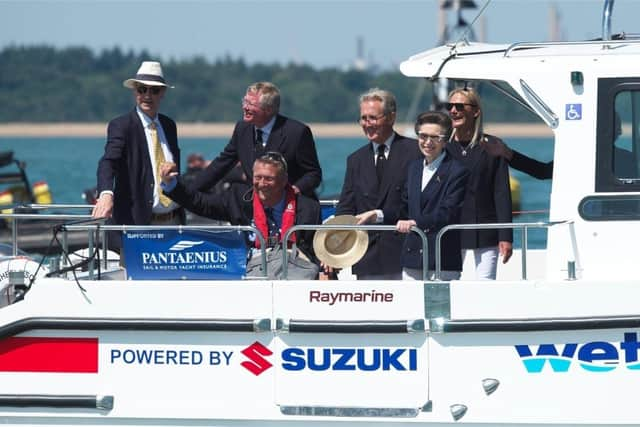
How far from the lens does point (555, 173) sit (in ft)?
25.7

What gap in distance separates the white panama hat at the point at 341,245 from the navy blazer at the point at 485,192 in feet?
2.46

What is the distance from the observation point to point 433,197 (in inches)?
303

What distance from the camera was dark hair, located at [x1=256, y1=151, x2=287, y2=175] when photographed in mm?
7926

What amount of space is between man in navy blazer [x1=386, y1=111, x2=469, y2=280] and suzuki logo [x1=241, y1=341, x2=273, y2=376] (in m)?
1.00

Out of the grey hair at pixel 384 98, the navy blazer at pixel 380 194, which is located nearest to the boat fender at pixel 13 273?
the navy blazer at pixel 380 194

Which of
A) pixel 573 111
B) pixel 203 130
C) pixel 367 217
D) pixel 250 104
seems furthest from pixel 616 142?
pixel 203 130

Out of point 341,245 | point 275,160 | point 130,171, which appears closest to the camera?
point 341,245

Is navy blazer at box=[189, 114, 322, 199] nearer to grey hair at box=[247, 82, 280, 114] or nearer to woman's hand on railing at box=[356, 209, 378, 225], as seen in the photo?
grey hair at box=[247, 82, 280, 114]

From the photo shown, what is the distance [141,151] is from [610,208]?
316 centimetres

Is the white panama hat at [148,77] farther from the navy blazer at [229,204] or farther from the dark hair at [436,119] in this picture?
the dark hair at [436,119]

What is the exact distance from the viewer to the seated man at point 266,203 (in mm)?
7945

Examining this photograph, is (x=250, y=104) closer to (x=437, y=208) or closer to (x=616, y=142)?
(x=437, y=208)

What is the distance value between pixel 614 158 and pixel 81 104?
95082 mm

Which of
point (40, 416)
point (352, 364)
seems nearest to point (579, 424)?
point (352, 364)
